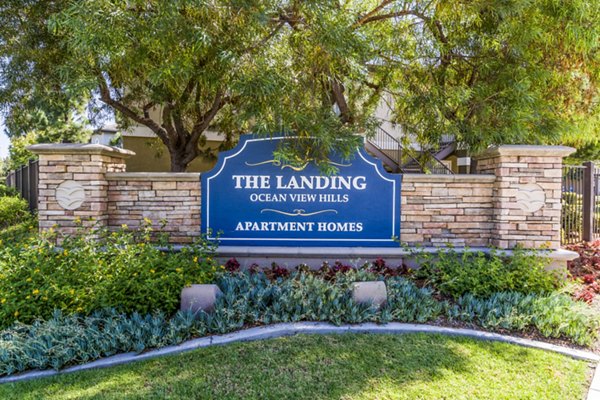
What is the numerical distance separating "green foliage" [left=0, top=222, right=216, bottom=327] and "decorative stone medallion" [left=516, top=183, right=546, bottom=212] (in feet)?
13.8

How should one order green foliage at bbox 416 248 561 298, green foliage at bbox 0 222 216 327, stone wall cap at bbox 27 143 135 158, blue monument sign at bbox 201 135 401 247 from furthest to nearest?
blue monument sign at bbox 201 135 401 247
stone wall cap at bbox 27 143 135 158
green foliage at bbox 416 248 561 298
green foliage at bbox 0 222 216 327

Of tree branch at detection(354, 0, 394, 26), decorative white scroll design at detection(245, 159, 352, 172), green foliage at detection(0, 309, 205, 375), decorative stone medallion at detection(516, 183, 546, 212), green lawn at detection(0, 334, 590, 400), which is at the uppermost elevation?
tree branch at detection(354, 0, 394, 26)

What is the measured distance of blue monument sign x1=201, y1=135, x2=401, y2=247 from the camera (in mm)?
5594

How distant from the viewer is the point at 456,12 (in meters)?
5.79

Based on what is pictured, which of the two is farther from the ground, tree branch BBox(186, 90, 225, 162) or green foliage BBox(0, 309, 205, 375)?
tree branch BBox(186, 90, 225, 162)

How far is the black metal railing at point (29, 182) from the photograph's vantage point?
11.0 meters

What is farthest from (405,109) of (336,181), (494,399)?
(494,399)

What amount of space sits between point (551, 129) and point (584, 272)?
2.39 metres

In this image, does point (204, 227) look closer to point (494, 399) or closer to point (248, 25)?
point (248, 25)

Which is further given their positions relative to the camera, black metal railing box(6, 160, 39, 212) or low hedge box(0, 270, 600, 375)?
black metal railing box(6, 160, 39, 212)

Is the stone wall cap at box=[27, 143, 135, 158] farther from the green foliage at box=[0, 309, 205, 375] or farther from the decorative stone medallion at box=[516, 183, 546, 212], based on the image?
the decorative stone medallion at box=[516, 183, 546, 212]

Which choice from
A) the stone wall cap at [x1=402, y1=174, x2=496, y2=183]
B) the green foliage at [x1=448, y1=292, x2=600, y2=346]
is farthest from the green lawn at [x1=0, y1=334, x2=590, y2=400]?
the stone wall cap at [x1=402, y1=174, x2=496, y2=183]

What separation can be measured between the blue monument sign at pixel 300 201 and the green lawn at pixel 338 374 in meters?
2.01

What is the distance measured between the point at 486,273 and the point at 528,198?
1380 millimetres
